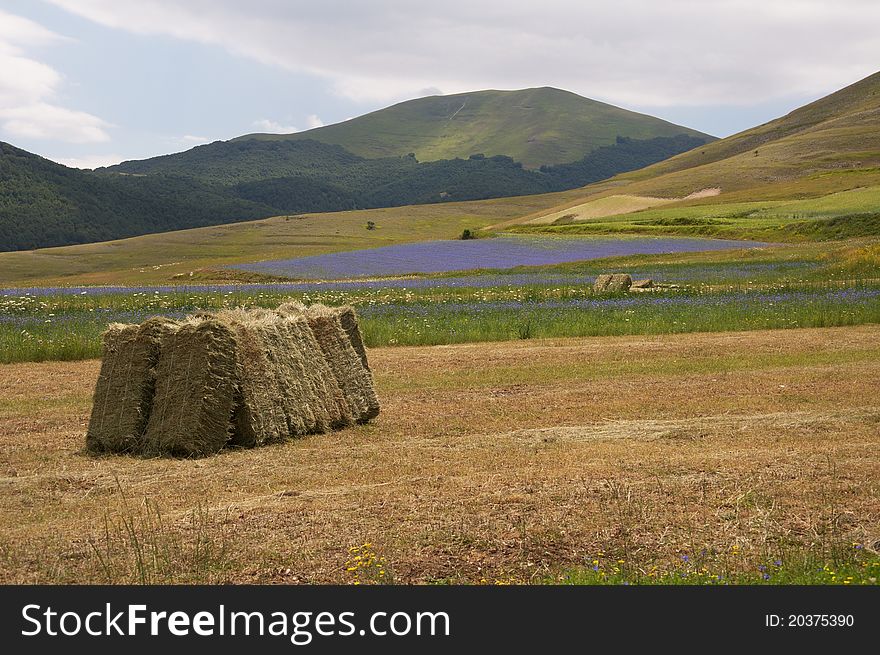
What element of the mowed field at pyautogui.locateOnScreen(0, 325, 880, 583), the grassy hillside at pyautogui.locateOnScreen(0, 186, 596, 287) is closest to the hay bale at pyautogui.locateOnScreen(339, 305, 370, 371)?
the mowed field at pyautogui.locateOnScreen(0, 325, 880, 583)

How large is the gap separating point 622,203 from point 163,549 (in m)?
109

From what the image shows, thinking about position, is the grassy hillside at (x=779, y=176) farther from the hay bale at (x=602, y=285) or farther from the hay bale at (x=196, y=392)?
the hay bale at (x=196, y=392)

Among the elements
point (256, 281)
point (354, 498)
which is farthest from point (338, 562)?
point (256, 281)

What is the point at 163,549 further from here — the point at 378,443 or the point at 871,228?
the point at 871,228

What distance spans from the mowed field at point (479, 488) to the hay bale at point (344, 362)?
364mm

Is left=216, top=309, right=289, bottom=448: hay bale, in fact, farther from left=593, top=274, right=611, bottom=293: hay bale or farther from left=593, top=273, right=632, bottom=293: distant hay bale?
left=593, top=274, right=611, bottom=293: hay bale

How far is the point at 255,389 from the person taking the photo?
460 inches

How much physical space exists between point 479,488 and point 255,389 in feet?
12.1

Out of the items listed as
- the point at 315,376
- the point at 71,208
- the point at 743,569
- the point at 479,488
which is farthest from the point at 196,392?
the point at 71,208

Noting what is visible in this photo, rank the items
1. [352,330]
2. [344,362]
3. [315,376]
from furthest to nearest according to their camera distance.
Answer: [352,330]
[344,362]
[315,376]

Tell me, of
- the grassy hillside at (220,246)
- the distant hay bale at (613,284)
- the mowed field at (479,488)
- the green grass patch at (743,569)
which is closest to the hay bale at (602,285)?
the distant hay bale at (613,284)

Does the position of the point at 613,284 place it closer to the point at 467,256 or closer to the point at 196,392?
the point at 196,392

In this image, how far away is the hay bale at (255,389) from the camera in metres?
11.5

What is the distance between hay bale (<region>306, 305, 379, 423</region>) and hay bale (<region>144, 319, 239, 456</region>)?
191 centimetres
